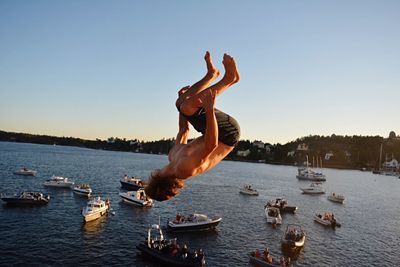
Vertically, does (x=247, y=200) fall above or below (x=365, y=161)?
below

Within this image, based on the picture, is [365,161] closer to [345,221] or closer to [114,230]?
[345,221]

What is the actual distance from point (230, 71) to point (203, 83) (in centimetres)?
42

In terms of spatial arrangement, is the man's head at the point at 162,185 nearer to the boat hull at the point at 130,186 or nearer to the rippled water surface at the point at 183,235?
the rippled water surface at the point at 183,235

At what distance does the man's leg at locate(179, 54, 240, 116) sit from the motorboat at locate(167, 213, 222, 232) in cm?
3311

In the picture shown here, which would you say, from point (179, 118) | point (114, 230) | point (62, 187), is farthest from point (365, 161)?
point (179, 118)

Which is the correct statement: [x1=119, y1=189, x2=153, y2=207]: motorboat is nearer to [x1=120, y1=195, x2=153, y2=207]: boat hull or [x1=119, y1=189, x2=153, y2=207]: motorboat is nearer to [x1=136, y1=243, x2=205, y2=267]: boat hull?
[x1=120, y1=195, x2=153, y2=207]: boat hull

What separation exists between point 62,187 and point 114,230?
3032 cm

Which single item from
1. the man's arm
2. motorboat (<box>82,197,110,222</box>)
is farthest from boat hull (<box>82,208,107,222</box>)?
the man's arm

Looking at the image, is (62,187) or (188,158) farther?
(62,187)

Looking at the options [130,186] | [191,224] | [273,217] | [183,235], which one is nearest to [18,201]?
[183,235]

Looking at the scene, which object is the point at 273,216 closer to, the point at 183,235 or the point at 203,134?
the point at 183,235

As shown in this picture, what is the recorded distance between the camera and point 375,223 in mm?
51750

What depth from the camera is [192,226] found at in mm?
36375

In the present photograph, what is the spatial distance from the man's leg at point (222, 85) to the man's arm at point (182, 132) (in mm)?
694
